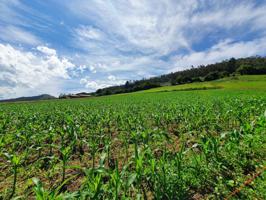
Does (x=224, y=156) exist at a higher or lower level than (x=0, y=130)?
lower

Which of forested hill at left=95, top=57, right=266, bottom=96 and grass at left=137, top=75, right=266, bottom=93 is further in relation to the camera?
forested hill at left=95, top=57, right=266, bottom=96

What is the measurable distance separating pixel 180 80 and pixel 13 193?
9360 centimetres

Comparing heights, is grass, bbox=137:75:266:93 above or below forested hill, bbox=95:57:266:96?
below

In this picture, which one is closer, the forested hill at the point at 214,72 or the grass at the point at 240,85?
the grass at the point at 240,85

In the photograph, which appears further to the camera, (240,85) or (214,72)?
(214,72)

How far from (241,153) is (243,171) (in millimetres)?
655

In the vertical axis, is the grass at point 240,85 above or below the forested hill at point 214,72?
below

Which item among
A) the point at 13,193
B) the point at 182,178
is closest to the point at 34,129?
the point at 13,193

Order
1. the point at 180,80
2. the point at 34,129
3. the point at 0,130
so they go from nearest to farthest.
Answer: the point at 34,129, the point at 0,130, the point at 180,80

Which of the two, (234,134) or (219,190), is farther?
(234,134)

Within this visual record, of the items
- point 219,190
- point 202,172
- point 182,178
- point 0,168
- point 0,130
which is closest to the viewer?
point 219,190

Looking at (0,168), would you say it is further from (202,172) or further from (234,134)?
(234,134)

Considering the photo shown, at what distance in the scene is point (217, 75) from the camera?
3302 inches

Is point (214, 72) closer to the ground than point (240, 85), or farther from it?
farther from it
